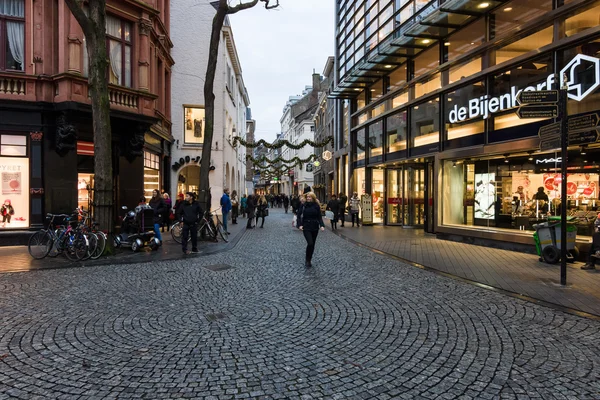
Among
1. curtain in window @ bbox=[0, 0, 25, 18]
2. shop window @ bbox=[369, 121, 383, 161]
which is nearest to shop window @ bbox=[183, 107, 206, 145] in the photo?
shop window @ bbox=[369, 121, 383, 161]

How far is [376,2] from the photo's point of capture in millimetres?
19906

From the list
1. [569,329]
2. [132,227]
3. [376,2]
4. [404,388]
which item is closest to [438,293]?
[569,329]

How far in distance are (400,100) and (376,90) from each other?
3.25 metres

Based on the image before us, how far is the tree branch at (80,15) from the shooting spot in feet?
31.5

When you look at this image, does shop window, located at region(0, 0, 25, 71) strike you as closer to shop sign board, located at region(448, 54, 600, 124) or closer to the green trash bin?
shop sign board, located at region(448, 54, 600, 124)

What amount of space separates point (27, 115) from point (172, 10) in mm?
15745

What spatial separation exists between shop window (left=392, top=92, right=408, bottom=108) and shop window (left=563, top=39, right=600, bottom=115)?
816 cm

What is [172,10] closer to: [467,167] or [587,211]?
[467,167]

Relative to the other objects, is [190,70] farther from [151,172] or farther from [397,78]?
[397,78]

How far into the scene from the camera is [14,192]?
40.5 feet

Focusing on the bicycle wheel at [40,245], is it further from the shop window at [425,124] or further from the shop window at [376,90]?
the shop window at [376,90]

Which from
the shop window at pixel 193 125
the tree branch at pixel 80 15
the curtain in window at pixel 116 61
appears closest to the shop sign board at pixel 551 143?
the tree branch at pixel 80 15

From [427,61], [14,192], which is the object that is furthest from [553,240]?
[14,192]

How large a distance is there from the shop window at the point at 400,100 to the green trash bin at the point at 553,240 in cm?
956
